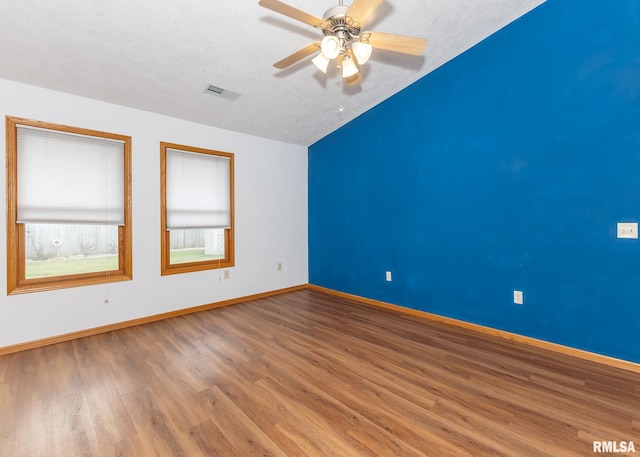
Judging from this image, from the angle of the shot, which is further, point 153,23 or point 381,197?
point 381,197

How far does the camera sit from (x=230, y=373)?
237 centimetres

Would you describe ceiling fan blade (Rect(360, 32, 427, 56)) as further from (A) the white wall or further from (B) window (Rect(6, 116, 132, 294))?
(B) window (Rect(6, 116, 132, 294))

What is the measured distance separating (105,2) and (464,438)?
3.84 metres

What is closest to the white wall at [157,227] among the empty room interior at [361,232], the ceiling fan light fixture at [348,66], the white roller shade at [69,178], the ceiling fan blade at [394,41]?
the empty room interior at [361,232]

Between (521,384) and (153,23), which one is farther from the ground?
(153,23)

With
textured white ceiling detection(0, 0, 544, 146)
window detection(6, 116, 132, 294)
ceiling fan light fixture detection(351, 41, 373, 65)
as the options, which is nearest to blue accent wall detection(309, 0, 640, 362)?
textured white ceiling detection(0, 0, 544, 146)

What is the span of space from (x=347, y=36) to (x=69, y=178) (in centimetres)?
321

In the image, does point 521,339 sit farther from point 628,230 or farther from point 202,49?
point 202,49

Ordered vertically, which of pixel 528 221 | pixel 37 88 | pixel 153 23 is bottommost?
pixel 528 221

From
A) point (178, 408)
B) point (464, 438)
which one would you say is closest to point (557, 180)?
point (464, 438)

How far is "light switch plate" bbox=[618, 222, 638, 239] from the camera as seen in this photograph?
240cm

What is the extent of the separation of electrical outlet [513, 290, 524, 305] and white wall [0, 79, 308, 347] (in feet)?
10.9

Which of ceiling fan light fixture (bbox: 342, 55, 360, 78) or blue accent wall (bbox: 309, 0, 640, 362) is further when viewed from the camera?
blue accent wall (bbox: 309, 0, 640, 362)

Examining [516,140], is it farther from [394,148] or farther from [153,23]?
[153,23]
